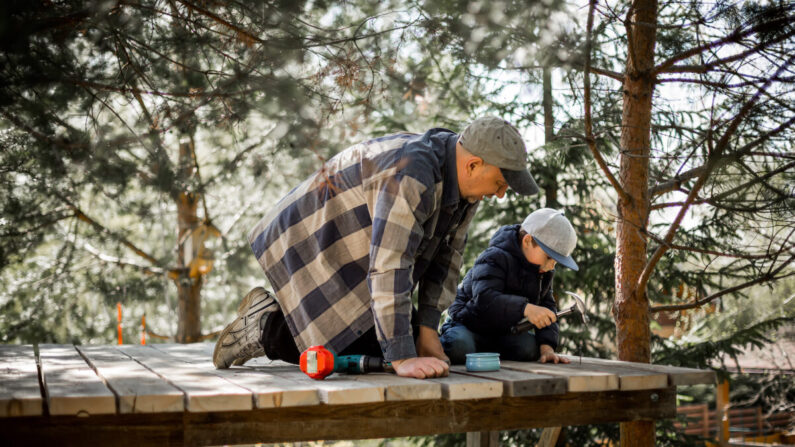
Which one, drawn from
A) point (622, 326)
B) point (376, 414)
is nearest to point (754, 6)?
point (622, 326)

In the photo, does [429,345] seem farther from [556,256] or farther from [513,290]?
[556,256]

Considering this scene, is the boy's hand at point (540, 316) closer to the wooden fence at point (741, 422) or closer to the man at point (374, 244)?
the man at point (374, 244)

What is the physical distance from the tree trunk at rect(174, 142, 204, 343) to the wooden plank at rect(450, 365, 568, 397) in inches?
235

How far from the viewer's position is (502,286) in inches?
131

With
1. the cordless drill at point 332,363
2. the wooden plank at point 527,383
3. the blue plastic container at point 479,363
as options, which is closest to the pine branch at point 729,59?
the wooden plank at point 527,383

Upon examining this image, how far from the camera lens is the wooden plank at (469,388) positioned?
239cm

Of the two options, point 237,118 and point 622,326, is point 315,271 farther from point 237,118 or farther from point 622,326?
point 622,326

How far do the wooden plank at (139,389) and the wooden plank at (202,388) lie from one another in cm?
4

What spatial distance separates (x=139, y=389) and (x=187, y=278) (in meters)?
6.04

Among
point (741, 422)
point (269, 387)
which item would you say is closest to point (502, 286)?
point (269, 387)

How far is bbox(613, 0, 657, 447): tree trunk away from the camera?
370cm

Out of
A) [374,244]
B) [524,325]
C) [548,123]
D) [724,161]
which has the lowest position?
[524,325]

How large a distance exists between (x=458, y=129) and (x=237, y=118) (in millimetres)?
2675

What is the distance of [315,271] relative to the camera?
2.79 meters
